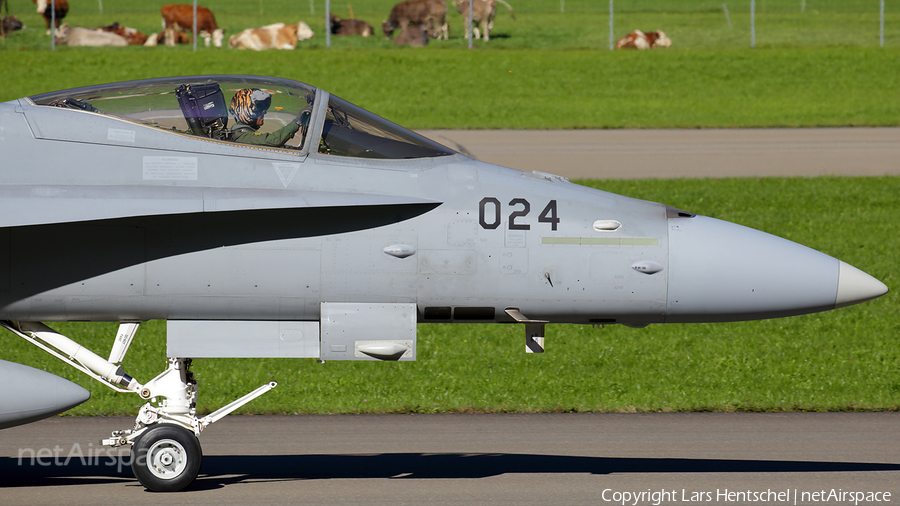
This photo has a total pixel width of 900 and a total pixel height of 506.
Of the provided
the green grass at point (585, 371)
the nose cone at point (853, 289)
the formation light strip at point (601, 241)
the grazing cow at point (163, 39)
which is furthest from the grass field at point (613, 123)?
the formation light strip at point (601, 241)

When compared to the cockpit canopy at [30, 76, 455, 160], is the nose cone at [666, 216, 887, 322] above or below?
below

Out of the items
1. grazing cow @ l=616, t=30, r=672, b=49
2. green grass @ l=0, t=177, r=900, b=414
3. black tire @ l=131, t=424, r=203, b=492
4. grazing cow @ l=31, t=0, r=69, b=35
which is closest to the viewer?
black tire @ l=131, t=424, r=203, b=492

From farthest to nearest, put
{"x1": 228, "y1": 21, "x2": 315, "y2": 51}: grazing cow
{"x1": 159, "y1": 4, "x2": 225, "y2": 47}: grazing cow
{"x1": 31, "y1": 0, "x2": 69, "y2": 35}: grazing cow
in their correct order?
{"x1": 31, "y1": 0, "x2": 69, "y2": 35}: grazing cow < {"x1": 159, "y1": 4, "x2": 225, "y2": 47}: grazing cow < {"x1": 228, "y1": 21, "x2": 315, "y2": 51}: grazing cow

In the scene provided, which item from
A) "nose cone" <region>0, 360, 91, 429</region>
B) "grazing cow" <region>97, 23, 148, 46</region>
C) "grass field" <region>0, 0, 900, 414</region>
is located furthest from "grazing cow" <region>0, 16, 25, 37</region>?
"nose cone" <region>0, 360, 91, 429</region>

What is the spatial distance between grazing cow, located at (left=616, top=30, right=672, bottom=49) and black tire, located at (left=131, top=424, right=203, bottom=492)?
30337mm

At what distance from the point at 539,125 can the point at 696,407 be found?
1698cm

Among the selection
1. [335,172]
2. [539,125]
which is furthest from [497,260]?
[539,125]

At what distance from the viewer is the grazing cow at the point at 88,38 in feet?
115

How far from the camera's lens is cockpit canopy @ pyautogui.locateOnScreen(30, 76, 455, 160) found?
690 centimetres

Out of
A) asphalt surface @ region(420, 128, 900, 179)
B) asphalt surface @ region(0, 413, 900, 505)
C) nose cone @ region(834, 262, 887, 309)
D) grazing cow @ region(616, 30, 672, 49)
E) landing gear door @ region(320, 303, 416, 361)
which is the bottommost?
asphalt surface @ region(0, 413, 900, 505)

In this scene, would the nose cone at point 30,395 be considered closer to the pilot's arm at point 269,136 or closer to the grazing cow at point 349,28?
the pilot's arm at point 269,136

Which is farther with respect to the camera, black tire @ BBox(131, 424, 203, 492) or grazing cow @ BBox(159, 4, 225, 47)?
grazing cow @ BBox(159, 4, 225, 47)

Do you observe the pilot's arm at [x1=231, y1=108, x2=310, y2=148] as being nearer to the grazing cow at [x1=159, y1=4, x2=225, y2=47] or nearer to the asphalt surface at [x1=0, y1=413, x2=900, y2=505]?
the asphalt surface at [x1=0, y1=413, x2=900, y2=505]

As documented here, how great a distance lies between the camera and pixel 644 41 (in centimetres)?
3544
